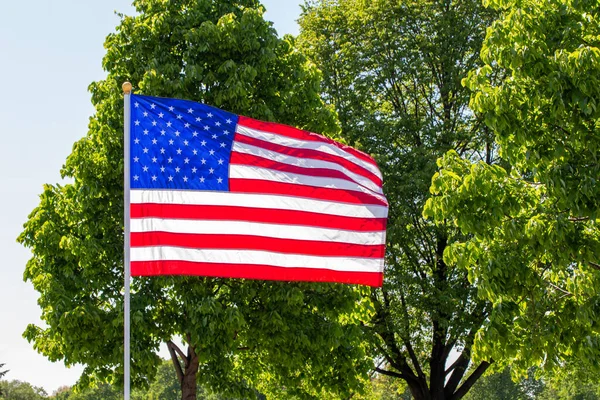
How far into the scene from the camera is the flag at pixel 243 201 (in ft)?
33.5

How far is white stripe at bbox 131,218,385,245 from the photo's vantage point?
10.1 m

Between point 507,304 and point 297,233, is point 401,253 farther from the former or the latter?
point 297,233

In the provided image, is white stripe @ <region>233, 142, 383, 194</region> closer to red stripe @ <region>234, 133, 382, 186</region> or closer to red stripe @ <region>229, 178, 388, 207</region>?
red stripe @ <region>234, 133, 382, 186</region>

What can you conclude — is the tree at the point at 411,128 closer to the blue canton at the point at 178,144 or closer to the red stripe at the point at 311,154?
the red stripe at the point at 311,154

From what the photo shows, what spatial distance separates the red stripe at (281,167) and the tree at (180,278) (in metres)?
6.20

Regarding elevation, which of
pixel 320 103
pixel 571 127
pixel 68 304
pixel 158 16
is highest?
pixel 158 16

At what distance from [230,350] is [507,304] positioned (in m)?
6.81

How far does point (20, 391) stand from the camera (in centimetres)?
9769

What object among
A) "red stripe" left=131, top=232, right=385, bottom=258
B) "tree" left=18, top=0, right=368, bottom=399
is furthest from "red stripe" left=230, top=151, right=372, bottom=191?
"tree" left=18, top=0, right=368, bottom=399

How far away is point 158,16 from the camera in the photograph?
1912 cm

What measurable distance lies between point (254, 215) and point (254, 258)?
58cm

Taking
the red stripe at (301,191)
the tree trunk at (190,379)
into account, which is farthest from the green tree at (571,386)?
the red stripe at (301,191)

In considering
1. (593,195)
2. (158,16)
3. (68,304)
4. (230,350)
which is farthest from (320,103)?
(593,195)

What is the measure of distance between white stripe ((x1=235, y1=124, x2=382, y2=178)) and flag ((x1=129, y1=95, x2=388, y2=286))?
0.05 ft
